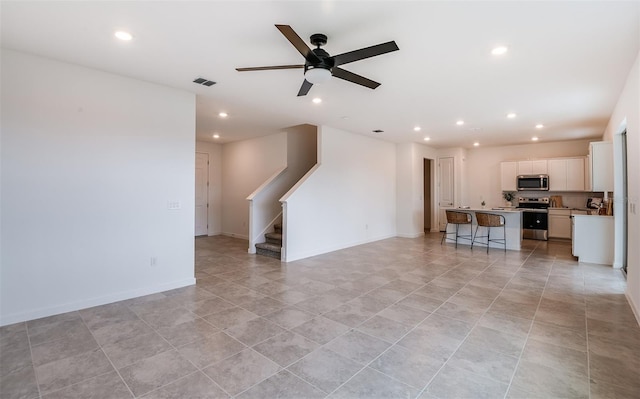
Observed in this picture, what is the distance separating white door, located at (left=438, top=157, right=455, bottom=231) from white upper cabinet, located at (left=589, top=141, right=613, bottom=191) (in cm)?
400

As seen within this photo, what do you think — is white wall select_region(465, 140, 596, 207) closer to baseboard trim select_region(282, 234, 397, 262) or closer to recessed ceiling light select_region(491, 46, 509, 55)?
baseboard trim select_region(282, 234, 397, 262)

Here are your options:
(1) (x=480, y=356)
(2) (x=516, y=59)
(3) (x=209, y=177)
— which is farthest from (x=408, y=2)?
(3) (x=209, y=177)

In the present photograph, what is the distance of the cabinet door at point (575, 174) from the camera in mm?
7445

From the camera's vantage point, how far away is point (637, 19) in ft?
7.72

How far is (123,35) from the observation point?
2.63 m

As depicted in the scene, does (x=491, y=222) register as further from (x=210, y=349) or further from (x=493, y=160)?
(x=210, y=349)

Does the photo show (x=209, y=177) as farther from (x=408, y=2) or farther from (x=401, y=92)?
(x=408, y=2)

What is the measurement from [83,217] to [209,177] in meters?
5.24

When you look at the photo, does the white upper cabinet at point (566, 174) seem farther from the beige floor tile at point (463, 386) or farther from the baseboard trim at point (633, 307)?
the beige floor tile at point (463, 386)

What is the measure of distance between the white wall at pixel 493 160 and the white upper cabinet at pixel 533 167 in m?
0.49

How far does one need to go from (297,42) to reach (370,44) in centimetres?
88

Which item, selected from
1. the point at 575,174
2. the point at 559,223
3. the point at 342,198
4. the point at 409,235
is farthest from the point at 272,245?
the point at 575,174

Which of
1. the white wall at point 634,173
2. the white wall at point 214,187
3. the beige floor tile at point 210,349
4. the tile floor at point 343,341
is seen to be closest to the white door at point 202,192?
the white wall at point 214,187

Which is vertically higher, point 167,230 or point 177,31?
point 177,31
